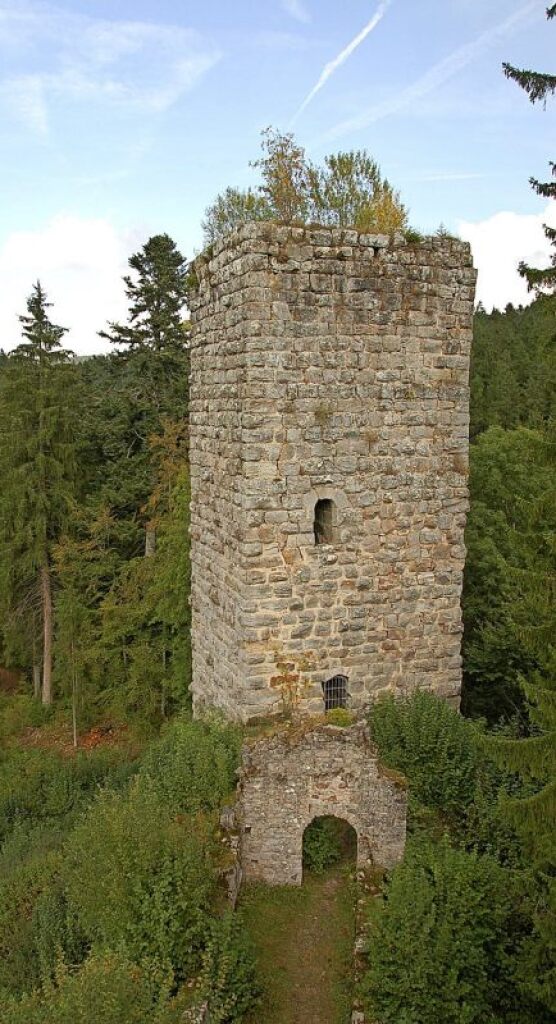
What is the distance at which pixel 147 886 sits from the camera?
6086 mm

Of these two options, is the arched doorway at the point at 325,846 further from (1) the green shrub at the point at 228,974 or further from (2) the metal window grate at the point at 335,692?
(1) the green shrub at the point at 228,974

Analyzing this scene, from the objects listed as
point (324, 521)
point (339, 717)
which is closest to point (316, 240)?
point (324, 521)

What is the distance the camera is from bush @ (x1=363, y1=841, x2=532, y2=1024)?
552 centimetres

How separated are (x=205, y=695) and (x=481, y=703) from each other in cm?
434

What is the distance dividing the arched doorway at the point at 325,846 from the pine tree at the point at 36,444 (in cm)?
1567

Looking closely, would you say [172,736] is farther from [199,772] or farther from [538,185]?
[538,185]

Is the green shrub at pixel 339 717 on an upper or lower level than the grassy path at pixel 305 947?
upper

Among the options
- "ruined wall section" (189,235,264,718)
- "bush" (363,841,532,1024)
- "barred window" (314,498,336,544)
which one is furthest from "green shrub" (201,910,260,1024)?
"barred window" (314,498,336,544)

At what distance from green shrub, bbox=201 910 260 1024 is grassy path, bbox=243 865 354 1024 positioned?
24 cm

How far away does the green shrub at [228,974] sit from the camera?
18.3 ft

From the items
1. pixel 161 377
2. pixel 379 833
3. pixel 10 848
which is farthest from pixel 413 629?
pixel 161 377

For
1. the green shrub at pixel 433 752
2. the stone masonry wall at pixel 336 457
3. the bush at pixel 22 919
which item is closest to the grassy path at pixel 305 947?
the green shrub at pixel 433 752

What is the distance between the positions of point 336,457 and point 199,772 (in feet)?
11.5

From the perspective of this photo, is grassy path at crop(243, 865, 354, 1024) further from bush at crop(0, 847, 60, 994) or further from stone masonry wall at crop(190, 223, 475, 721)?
bush at crop(0, 847, 60, 994)
